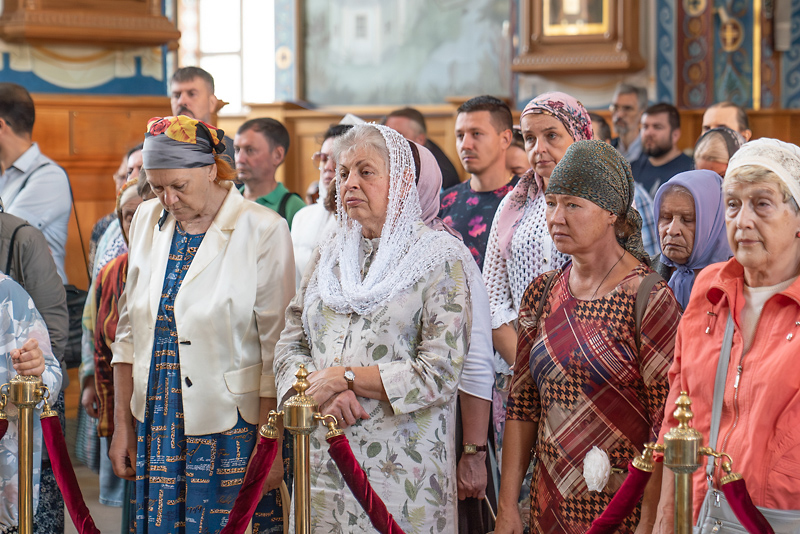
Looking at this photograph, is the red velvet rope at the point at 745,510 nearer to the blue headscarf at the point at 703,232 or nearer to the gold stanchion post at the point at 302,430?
the gold stanchion post at the point at 302,430

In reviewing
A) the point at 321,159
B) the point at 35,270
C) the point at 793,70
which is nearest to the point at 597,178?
the point at 35,270

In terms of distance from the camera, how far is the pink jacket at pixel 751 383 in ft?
5.58

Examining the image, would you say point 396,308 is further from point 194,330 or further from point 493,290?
point 493,290

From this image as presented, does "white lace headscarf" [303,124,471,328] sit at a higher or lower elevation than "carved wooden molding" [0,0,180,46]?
lower

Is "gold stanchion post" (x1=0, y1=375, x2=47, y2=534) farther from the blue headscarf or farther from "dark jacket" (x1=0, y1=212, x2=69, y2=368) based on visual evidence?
the blue headscarf

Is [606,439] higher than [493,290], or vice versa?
[493,290]

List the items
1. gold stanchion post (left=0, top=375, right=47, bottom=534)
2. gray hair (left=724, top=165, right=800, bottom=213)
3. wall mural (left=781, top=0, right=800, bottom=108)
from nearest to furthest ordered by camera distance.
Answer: gray hair (left=724, top=165, right=800, bottom=213)
gold stanchion post (left=0, top=375, right=47, bottom=534)
wall mural (left=781, top=0, right=800, bottom=108)

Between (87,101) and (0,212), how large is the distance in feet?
11.5

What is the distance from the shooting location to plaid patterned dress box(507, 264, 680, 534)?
199 cm

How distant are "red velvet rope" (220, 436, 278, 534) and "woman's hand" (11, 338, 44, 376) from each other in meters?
0.78

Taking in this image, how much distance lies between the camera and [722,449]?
70.1 inches

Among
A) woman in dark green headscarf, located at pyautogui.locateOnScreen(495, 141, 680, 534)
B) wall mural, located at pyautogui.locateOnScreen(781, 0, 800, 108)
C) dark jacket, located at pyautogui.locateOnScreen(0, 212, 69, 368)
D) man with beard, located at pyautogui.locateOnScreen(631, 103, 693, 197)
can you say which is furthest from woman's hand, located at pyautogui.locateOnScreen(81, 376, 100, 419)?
wall mural, located at pyautogui.locateOnScreen(781, 0, 800, 108)

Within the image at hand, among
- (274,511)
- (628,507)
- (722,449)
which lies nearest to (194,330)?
(274,511)

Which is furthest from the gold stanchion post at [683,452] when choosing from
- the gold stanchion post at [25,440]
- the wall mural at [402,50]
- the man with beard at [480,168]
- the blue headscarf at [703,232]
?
the wall mural at [402,50]
